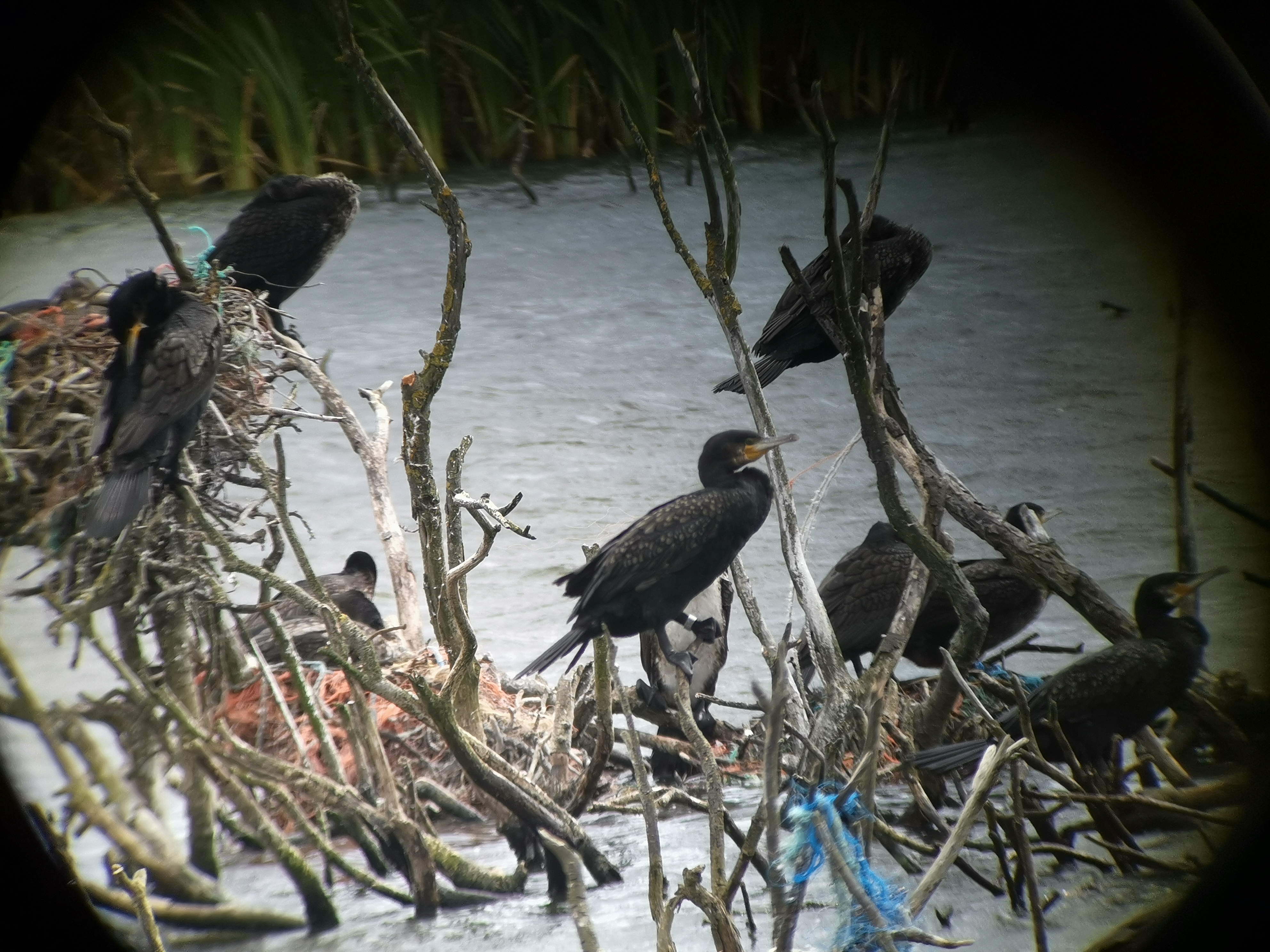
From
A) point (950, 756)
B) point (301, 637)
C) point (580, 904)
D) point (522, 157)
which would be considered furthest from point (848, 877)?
point (522, 157)

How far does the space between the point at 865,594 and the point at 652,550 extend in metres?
0.67

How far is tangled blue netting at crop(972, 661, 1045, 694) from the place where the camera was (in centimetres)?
215

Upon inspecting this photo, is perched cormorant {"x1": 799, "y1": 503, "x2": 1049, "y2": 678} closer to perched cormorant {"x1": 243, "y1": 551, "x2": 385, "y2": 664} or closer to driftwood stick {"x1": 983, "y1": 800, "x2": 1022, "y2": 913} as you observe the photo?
driftwood stick {"x1": 983, "y1": 800, "x2": 1022, "y2": 913}

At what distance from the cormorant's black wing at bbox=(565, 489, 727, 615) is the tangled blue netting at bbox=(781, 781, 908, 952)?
2.45ft

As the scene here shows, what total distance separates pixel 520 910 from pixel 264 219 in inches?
72.0

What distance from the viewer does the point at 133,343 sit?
1962 millimetres

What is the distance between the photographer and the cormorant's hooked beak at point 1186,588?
1.94 m

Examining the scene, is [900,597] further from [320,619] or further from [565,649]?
[320,619]

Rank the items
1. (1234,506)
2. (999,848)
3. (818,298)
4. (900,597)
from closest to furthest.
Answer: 1. (1234,506)
2. (999,848)
3. (818,298)
4. (900,597)

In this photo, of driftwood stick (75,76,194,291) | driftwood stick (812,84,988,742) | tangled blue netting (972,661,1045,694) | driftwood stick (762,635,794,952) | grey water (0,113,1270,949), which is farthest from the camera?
grey water (0,113,1270,949)

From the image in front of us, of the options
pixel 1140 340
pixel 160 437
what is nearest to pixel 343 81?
pixel 160 437

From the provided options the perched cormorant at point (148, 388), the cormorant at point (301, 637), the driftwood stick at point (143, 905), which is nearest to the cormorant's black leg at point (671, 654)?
the cormorant at point (301, 637)

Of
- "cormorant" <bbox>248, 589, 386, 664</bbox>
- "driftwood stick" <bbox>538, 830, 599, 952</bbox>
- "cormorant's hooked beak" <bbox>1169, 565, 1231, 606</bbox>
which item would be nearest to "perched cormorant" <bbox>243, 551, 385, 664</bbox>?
"cormorant" <bbox>248, 589, 386, 664</bbox>

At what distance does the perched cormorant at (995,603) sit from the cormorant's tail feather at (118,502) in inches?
60.5
